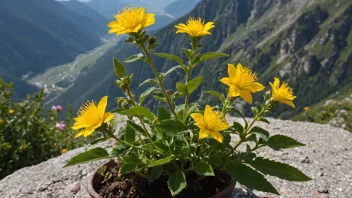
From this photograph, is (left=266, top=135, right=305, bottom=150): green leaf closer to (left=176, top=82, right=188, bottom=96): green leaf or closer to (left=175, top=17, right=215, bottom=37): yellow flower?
(left=176, top=82, right=188, bottom=96): green leaf

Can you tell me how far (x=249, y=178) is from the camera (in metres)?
2.99

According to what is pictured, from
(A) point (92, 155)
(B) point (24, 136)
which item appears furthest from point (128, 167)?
(B) point (24, 136)

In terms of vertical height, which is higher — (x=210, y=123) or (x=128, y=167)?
(x=210, y=123)

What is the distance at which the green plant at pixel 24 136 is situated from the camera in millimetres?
7410

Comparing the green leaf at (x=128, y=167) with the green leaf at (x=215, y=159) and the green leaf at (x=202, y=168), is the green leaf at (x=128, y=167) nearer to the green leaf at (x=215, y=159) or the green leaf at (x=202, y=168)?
the green leaf at (x=202, y=168)

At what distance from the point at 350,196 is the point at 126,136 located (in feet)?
10.8

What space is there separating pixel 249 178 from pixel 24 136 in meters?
6.11

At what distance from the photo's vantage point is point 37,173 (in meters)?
6.16

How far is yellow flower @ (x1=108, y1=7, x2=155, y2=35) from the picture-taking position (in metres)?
2.79

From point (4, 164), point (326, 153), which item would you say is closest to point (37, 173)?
point (4, 164)

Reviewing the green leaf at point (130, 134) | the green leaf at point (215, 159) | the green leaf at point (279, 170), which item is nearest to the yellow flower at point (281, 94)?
the green leaf at point (279, 170)

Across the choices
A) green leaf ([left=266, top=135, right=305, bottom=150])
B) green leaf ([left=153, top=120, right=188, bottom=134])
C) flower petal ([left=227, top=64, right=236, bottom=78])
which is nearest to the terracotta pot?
green leaf ([left=266, top=135, right=305, bottom=150])

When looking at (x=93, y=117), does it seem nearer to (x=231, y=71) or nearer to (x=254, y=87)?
(x=231, y=71)

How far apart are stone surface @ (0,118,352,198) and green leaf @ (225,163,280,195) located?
64.5 inches
